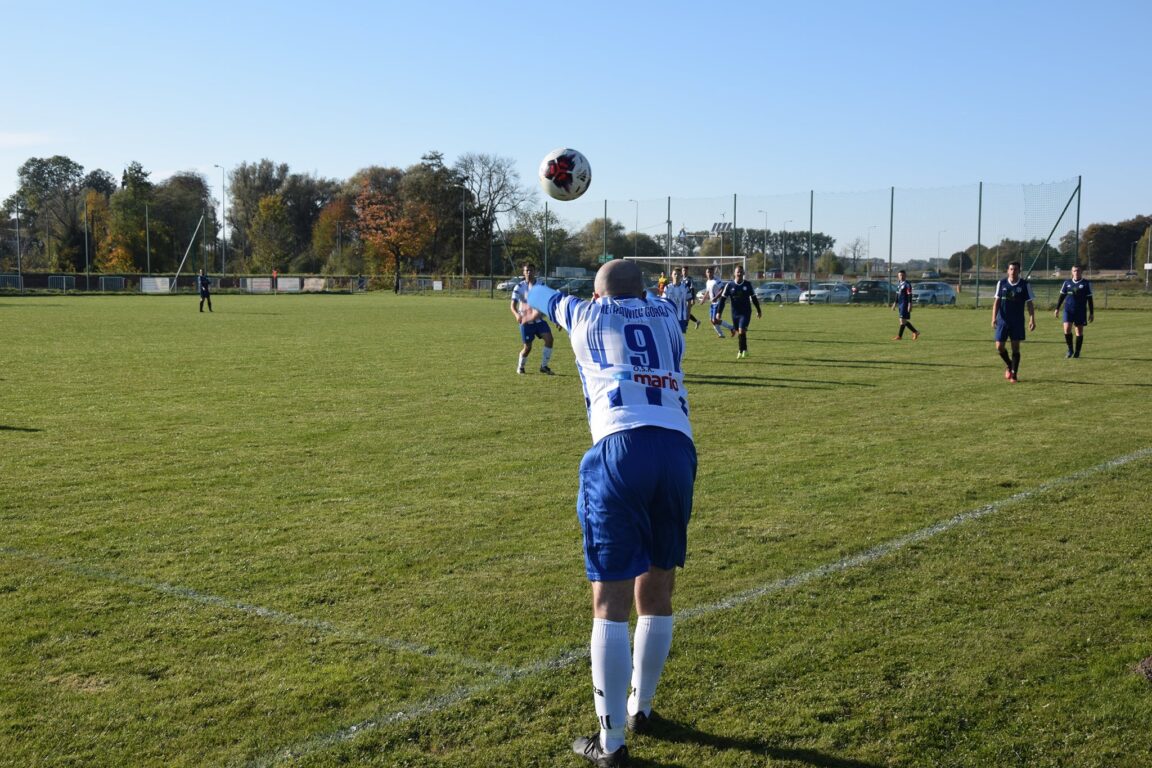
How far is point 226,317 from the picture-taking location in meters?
37.2

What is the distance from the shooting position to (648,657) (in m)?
4.16

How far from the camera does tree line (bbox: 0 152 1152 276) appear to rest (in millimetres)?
84875

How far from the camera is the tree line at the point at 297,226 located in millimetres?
84875

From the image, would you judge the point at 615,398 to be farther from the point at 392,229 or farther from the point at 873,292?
the point at 392,229

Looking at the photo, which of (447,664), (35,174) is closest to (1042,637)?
(447,664)

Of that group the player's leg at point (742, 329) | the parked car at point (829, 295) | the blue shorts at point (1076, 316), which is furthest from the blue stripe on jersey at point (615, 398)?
the parked car at point (829, 295)

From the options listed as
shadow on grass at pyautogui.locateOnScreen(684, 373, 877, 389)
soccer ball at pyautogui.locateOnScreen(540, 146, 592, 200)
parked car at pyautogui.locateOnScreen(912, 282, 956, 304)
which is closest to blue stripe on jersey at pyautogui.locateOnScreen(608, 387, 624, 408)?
soccer ball at pyautogui.locateOnScreen(540, 146, 592, 200)

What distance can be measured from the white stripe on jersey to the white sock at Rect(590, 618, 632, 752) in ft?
2.60

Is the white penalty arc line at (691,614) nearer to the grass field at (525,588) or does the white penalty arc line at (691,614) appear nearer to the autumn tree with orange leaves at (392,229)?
the grass field at (525,588)

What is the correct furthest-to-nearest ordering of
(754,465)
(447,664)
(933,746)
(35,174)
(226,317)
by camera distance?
1. (35,174)
2. (226,317)
3. (754,465)
4. (447,664)
5. (933,746)

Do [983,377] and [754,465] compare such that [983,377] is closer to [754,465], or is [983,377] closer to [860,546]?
[754,465]

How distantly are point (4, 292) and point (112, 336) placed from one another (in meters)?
43.1

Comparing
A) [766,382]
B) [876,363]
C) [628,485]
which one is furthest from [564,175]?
[876,363]

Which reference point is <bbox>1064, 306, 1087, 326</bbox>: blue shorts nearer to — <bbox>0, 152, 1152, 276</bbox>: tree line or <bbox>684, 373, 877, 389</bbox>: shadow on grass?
<bbox>684, 373, 877, 389</bbox>: shadow on grass
